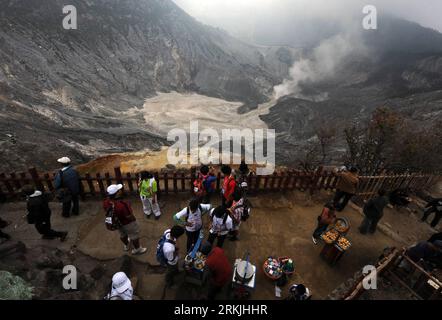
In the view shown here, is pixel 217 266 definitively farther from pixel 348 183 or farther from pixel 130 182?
pixel 348 183

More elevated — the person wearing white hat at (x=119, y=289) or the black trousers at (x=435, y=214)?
the black trousers at (x=435, y=214)

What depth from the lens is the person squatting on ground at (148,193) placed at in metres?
6.16

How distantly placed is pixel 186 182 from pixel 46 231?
400 centimetres

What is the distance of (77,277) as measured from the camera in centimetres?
465

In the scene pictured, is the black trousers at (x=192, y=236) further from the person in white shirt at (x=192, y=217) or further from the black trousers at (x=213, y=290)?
the black trousers at (x=213, y=290)

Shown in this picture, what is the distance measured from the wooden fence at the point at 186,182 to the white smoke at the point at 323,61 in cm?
4326

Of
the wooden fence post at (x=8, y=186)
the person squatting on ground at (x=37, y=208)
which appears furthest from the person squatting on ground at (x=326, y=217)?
the wooden fence post at (x=8, y=186)

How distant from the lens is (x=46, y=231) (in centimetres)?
572

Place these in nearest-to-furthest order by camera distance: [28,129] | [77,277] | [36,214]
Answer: [77,277]
[36,214]
[28,129]

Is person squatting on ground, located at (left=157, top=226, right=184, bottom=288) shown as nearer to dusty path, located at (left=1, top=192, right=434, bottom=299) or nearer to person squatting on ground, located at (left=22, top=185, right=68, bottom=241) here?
dusty path, located at (left=1, top=192, right=434, bottom=299)

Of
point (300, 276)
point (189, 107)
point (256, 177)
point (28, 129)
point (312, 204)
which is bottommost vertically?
point (300, 276)

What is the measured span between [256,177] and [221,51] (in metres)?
47.1
